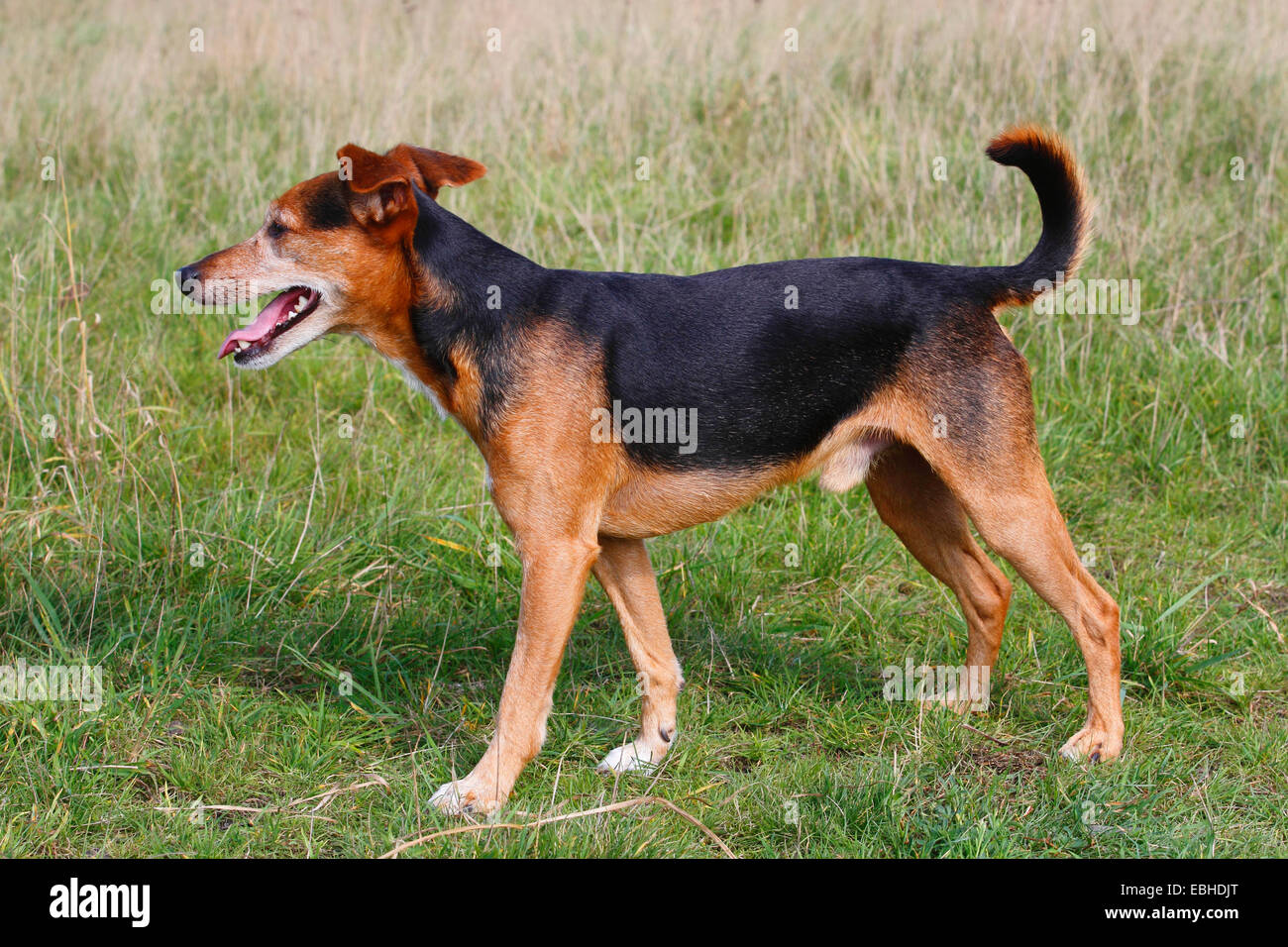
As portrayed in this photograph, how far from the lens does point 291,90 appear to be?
8.70 meters

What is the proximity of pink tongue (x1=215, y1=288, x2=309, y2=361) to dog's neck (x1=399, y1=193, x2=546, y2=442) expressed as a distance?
0.38m

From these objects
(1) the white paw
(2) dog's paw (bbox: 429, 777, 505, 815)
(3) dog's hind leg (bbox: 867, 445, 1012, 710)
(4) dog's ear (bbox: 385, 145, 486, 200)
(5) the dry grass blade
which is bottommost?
(1) the white paw

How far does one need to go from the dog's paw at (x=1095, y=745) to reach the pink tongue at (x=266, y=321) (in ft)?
9.43

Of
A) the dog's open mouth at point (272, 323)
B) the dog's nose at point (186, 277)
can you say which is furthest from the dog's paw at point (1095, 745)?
the dog's nose at point (186, 277)

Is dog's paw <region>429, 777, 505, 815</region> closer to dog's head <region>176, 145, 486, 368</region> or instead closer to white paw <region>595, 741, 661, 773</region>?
white paw <region>595, 741, 661, 773</region>

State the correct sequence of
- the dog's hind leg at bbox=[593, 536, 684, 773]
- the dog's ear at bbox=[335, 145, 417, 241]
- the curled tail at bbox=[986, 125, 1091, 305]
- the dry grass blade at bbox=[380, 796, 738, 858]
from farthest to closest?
the dog's hind leg at bbox=[593, 536, 684, 773]
the curled tail at bbox=[986, 125, 1091, 305]
the dog's ear at bbox=[335, 145, 417, 241]
the dry grass blade at bbox=[380, 796, 738, 858]

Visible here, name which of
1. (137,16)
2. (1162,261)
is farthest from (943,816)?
(137,16)

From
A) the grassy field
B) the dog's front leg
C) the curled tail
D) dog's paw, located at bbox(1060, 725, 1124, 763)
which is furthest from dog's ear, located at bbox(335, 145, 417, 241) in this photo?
dog's paw, located at bbox(1060, 725, 1124, 763)

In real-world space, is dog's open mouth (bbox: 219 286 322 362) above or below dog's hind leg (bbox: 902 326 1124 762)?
above

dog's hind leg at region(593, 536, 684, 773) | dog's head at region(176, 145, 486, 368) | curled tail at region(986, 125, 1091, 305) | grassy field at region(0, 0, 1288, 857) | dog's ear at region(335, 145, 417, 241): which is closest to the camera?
dog's ear at region(335, 145, 417, 241)

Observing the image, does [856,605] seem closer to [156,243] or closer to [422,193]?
[422,193]

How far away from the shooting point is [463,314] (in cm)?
385

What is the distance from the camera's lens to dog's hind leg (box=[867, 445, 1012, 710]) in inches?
175

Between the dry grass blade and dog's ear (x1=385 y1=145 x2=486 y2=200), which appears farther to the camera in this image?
dog's ear (x1=385 y1=145 x2=486 y2=200)
